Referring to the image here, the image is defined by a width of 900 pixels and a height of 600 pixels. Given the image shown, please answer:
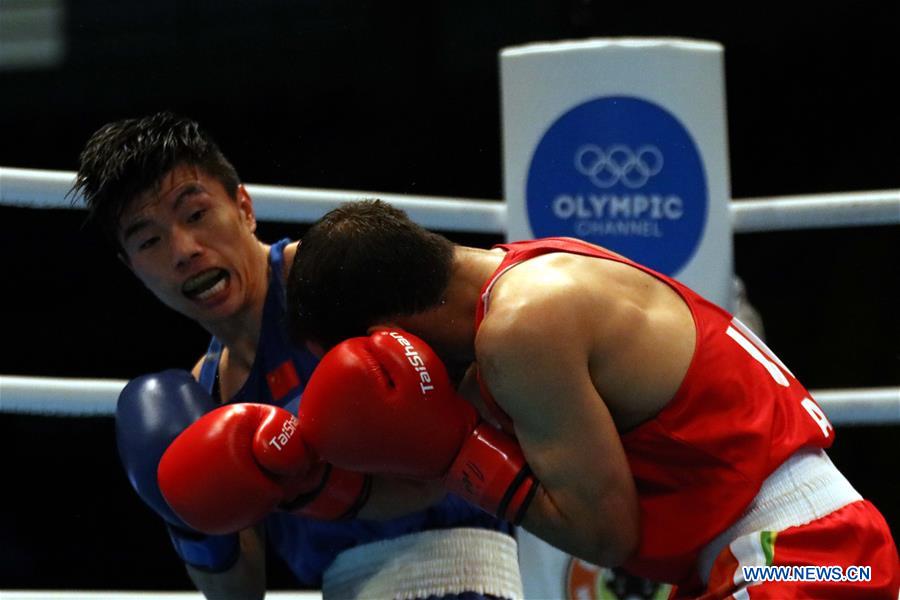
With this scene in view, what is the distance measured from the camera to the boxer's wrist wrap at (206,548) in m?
1.86

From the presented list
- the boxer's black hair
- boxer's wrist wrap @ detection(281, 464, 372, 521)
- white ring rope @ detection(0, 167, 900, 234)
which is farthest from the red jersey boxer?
white ring rope @ detection(0, 167, 900, 234)

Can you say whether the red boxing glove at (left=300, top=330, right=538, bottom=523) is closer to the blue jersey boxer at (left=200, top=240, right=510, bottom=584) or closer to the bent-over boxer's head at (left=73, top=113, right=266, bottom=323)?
the blue jersey boxer at (left=200, top=240, right=510, bottom=584)

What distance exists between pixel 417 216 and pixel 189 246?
21.7 inches

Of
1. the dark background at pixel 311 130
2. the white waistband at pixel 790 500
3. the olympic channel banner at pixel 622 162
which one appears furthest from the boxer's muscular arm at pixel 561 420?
the dark background at pixel 311 130

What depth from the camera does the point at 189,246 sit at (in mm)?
1964

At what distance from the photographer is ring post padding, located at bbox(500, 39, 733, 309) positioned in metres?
2.18

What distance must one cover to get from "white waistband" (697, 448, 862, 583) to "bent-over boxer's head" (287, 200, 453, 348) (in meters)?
0.49

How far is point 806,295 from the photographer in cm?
430

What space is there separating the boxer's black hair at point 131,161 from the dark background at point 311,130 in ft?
7.27

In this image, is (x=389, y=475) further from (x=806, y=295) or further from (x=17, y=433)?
(x=17, y=433)

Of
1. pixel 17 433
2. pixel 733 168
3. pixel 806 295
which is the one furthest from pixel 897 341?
pixel 17 433

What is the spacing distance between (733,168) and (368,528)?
9.57 feet

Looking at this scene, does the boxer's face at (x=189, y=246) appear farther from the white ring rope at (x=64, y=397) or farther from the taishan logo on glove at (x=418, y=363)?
the taishan logo on glove at (x=418, y=363)

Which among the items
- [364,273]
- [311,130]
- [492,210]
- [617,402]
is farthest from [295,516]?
[311,130]
